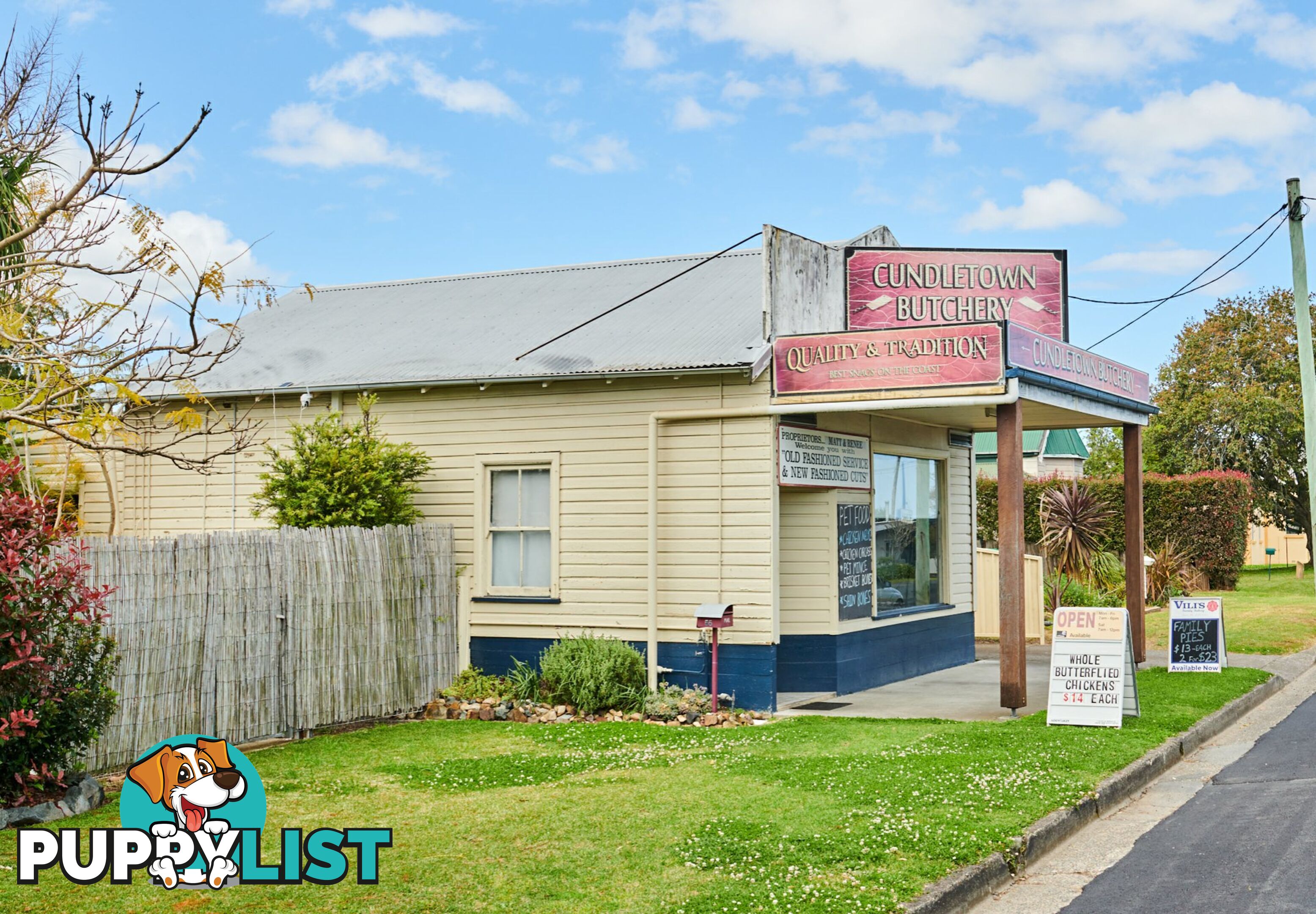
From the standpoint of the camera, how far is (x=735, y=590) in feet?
43.7

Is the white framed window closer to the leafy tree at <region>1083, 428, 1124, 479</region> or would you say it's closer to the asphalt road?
the asphalt road

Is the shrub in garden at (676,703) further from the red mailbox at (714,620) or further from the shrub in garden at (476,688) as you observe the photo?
the shrub in garden at (476,688)

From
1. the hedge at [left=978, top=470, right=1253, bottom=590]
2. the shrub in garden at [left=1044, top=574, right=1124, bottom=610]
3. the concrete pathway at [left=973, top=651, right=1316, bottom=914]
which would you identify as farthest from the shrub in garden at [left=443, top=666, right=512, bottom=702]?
the hedge at [left=978, top=470, right=1253, bottom=590]

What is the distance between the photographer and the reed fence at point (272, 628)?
34.0 ft

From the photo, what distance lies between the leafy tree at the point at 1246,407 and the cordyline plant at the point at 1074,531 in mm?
20346

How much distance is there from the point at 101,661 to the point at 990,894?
6338 millimetres

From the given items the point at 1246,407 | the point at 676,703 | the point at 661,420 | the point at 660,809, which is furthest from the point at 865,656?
the point at 1246,407

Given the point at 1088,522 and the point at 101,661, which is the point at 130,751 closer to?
the point at 101,661

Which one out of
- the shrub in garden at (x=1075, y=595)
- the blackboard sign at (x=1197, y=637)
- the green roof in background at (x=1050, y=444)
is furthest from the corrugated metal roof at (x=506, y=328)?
the green roof in background at (x=1050, y=444)

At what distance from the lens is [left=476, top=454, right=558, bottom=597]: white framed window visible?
47.5 ft

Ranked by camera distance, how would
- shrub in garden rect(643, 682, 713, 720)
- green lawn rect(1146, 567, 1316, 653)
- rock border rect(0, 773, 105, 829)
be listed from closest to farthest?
rock border rect(0, 773, 105, 829) → shrub in garden rect(643, 682, 713, 720) → green lawn rect(1146, 567, 1316, 653)

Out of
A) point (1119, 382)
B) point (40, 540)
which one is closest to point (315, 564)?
point (40, 540)

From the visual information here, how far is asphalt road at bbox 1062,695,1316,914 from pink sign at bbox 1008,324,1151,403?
421 centimetres

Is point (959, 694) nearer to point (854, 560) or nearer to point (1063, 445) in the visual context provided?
point (854, 560)
